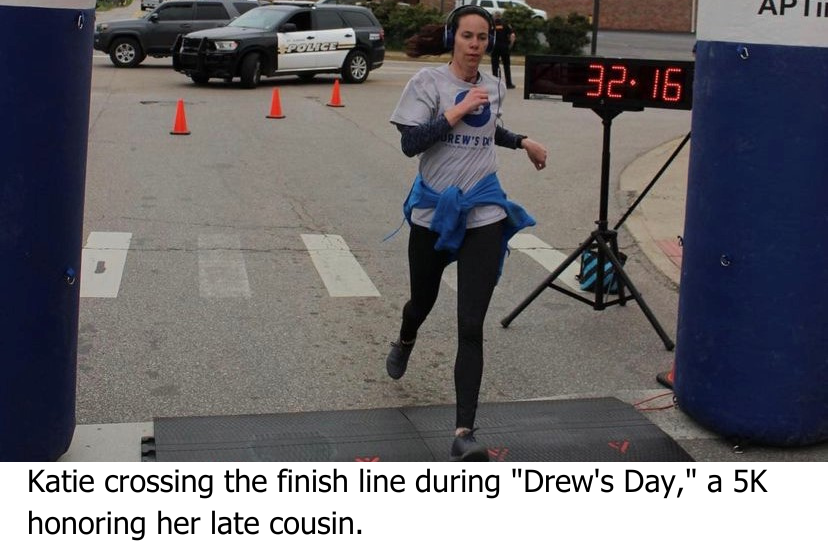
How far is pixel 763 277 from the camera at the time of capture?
17.6ft

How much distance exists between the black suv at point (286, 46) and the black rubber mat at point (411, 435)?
60.3 feet

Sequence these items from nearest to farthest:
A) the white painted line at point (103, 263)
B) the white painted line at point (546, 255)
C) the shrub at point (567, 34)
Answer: the white painted line at point (103, 263), the white painted line at point (546, 255), the shrub at point (567, 34)

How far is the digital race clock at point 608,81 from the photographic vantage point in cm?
735

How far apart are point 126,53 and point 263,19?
5.25 meters

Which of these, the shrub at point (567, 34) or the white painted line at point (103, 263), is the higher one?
the white painted line at point (103, 263)

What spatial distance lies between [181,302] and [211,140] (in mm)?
8523

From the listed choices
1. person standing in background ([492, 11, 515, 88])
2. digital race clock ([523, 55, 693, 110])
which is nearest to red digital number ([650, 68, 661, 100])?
digital race clock ([523, 55, 693, 110])

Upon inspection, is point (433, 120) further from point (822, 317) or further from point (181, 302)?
point (181, 302)

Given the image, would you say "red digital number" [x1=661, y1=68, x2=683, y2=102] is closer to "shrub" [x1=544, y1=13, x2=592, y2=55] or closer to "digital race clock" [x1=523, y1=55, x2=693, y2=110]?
"digital race clock" [x1=523, y1=55, x2=693, y2=110]

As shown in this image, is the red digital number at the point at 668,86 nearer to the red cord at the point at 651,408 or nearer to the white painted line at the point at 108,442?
the red cord at the point at 651,408

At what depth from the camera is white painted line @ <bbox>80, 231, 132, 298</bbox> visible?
28.2 feet

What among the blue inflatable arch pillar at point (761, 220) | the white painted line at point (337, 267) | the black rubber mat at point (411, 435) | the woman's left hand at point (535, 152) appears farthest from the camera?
the white painted line at point (337, 267)

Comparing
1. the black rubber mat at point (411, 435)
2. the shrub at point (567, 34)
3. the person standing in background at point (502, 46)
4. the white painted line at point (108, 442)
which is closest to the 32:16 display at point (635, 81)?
the black rubber mat at point (411, 435)

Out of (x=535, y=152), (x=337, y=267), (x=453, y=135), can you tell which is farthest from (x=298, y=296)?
(x=453, y=135)
